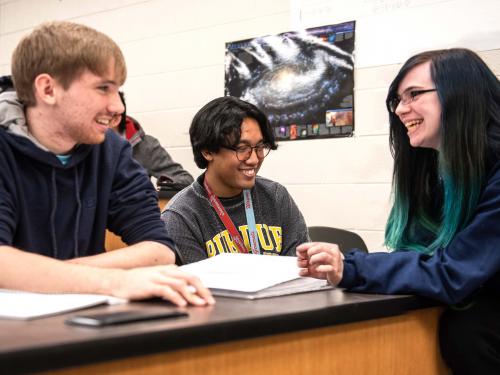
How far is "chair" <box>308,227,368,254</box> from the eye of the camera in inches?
100.0

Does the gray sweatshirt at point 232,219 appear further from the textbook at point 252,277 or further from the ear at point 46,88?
the ear at point 46,88

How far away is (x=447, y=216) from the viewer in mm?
1429

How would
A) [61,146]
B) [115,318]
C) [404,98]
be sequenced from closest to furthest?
[115,318]
[61,146]
[404,98]

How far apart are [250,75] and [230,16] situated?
402 mm

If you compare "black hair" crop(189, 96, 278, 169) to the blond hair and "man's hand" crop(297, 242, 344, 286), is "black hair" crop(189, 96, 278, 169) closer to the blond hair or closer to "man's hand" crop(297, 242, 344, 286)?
the blond hair

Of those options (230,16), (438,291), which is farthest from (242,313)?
(230,16)

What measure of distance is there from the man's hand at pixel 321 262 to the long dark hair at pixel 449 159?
0.84 feet

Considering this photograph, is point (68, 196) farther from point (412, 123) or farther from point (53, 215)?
point (412, 123)

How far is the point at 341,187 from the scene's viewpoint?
3344 millimetres

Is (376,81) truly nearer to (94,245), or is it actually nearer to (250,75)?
(250,75)

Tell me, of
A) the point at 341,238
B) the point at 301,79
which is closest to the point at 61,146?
the point at 341,238

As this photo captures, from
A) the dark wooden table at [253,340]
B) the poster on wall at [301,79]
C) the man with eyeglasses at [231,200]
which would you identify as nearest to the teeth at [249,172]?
the man with eyeglasses at [231,200]

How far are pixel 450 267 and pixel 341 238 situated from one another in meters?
1.26

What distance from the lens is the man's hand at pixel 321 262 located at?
1.34m
